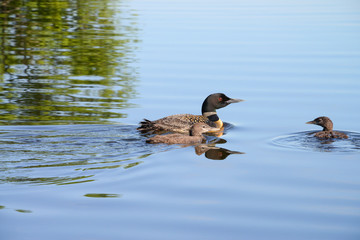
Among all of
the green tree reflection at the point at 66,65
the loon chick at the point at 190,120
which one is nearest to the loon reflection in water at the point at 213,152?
the loon chick at the point at 190,120

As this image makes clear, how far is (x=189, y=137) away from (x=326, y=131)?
2.41 m

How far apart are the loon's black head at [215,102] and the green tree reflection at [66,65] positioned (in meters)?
1.73

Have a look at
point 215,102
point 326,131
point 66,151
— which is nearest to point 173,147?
point 66,151

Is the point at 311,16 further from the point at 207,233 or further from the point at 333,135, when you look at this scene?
the point at 207,233

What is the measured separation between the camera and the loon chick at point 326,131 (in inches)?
516

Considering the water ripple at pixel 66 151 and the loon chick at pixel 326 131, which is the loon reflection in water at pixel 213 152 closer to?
the water ripple at pixel 66 151

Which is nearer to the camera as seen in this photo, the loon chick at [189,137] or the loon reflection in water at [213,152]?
the loon reflection in water at [213,152]

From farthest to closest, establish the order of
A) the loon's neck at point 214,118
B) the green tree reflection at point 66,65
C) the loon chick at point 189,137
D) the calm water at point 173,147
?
the green tree reflection at point 66,65, the loon's neck at point 214,118, the loon chick at point 189,137, the calm water at point 173,147

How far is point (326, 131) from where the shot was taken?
13.3m

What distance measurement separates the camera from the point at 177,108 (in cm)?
1591

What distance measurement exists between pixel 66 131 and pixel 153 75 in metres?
6.73

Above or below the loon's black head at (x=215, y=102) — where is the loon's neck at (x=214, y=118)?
below

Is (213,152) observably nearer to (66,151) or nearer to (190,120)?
(190,120)

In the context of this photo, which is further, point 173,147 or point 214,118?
point 214,118
